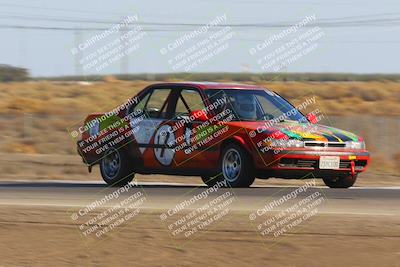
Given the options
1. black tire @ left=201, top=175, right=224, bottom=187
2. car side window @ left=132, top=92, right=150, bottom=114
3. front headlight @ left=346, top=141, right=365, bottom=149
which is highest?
car side window @ left=132, top=92, right=150, bottom=114

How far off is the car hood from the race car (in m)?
0.01

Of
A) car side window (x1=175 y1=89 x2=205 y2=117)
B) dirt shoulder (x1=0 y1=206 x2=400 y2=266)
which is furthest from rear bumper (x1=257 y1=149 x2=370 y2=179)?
dirt shoulder (x1=0 y1=206 x2=400 y2=266)

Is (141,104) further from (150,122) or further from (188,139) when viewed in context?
(188,139)

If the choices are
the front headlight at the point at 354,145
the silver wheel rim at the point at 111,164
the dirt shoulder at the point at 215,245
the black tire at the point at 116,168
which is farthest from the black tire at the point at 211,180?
the dirt shoulder at the point at 215,245

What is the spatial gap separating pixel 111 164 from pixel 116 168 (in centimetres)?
14

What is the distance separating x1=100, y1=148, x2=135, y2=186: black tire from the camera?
1650 centimetres

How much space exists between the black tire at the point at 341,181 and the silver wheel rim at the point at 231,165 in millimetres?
1502

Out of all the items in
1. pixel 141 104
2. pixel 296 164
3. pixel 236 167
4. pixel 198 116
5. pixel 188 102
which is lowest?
pixel 296 164

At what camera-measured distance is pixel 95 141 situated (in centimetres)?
1689

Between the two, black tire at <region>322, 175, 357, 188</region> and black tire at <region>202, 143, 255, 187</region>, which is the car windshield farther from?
black tire at <region>322, 175, 357, 188</region>

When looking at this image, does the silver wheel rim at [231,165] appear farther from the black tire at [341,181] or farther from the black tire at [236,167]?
the black tire at [341,181]

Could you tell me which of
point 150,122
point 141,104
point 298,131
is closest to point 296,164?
point 298,131

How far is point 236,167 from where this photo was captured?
15219mm

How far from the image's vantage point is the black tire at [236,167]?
15055 mm
